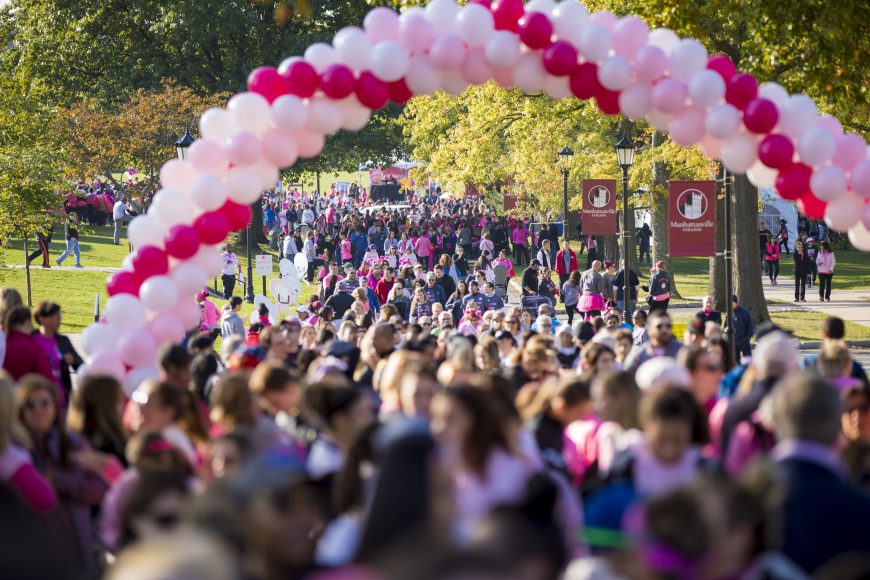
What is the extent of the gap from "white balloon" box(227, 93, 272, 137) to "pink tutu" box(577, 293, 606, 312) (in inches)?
633

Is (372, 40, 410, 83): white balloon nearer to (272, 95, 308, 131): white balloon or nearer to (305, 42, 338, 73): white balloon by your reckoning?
(305, 42, 338, 73): white balloon

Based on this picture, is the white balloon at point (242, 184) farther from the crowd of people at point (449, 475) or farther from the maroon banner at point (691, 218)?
the maroon banner at point (691, 218)

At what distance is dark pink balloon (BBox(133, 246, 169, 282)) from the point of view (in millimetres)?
12070

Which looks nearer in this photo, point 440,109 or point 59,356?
point 59,356

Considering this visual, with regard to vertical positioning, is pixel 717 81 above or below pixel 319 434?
above

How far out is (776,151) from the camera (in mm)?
12766

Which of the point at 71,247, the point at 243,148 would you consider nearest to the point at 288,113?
the point at 243,148

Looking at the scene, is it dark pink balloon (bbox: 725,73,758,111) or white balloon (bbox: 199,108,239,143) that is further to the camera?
dark pink balloon (bbox: 725,73,758,111)

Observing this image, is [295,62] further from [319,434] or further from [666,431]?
[666,431]

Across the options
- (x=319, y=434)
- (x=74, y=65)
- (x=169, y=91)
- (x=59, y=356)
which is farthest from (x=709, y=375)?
(x=74, y=65)

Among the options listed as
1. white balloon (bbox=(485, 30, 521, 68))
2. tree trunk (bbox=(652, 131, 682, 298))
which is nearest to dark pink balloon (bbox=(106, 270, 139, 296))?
white balloon (bbox=(485, 30, 521, 68))

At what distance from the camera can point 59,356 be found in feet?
39.7

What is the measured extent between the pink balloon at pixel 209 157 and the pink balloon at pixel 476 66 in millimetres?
2285

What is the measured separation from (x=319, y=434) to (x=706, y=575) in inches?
144
